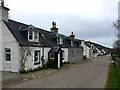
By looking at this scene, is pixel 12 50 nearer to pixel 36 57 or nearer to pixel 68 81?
pixel 36 57

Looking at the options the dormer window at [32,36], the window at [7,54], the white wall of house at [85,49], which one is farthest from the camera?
the white wall of house at [85,49]

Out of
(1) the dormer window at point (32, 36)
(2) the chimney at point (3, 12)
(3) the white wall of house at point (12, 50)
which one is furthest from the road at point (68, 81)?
(2) the chimney at point (3, 12)

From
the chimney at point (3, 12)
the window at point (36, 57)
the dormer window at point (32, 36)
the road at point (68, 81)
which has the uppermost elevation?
the chimney at point (3, 12)

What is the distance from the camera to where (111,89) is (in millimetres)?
7652

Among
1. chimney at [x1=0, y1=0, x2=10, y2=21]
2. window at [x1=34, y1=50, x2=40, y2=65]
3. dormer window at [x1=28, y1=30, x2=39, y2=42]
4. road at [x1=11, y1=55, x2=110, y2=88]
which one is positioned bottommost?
road at [x1=11, y1=55, x2=110, y2=88]

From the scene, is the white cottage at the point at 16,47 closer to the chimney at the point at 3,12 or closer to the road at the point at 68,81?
the chimney at the point at 3,12

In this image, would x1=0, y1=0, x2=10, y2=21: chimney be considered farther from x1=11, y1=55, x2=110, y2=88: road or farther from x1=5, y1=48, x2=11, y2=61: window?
x1=11, y1=55, x2=110, y2=88: road

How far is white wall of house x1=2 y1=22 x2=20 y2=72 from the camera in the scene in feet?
45.9

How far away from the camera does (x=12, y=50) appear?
14.4 metres

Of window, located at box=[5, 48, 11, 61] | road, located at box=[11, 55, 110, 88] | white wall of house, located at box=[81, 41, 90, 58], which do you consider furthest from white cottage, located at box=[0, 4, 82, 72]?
white wall of house, located at box=[81, 41, 90, 58]

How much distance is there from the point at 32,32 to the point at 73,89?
1093cm

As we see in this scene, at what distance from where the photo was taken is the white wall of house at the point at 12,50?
1399 cm

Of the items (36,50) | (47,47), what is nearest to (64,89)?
(36,50)

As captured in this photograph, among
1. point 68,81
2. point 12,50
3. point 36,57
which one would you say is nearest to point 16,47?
point 12,50
